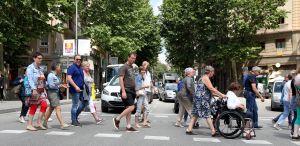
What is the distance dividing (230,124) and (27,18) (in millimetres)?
22548

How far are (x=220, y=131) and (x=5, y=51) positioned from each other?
28.0 metres

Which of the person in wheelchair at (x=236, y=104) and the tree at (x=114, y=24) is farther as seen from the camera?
the tree at (x=114, y=24)

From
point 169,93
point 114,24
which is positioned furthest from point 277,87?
point 114,24


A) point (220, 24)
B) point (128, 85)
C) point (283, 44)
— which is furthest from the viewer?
point (283, 44)

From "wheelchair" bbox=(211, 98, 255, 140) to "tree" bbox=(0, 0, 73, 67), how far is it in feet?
66.5

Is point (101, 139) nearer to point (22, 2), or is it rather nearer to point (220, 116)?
point (220, 116)

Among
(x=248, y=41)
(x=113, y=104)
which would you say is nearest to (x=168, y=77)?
(x=248, y=41)

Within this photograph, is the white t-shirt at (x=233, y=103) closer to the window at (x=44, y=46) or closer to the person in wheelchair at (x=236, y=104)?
the person in wheelchair at (x=236, y=104)

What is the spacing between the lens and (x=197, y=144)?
983 centimetres

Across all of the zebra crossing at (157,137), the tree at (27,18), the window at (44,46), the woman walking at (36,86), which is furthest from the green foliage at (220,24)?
the zebra crossing at (157,137)

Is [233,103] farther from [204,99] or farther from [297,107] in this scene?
[297,107]

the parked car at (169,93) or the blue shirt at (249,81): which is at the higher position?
the blue shirt at (249,81)

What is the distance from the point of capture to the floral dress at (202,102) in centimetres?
1112

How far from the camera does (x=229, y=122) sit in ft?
35.8
